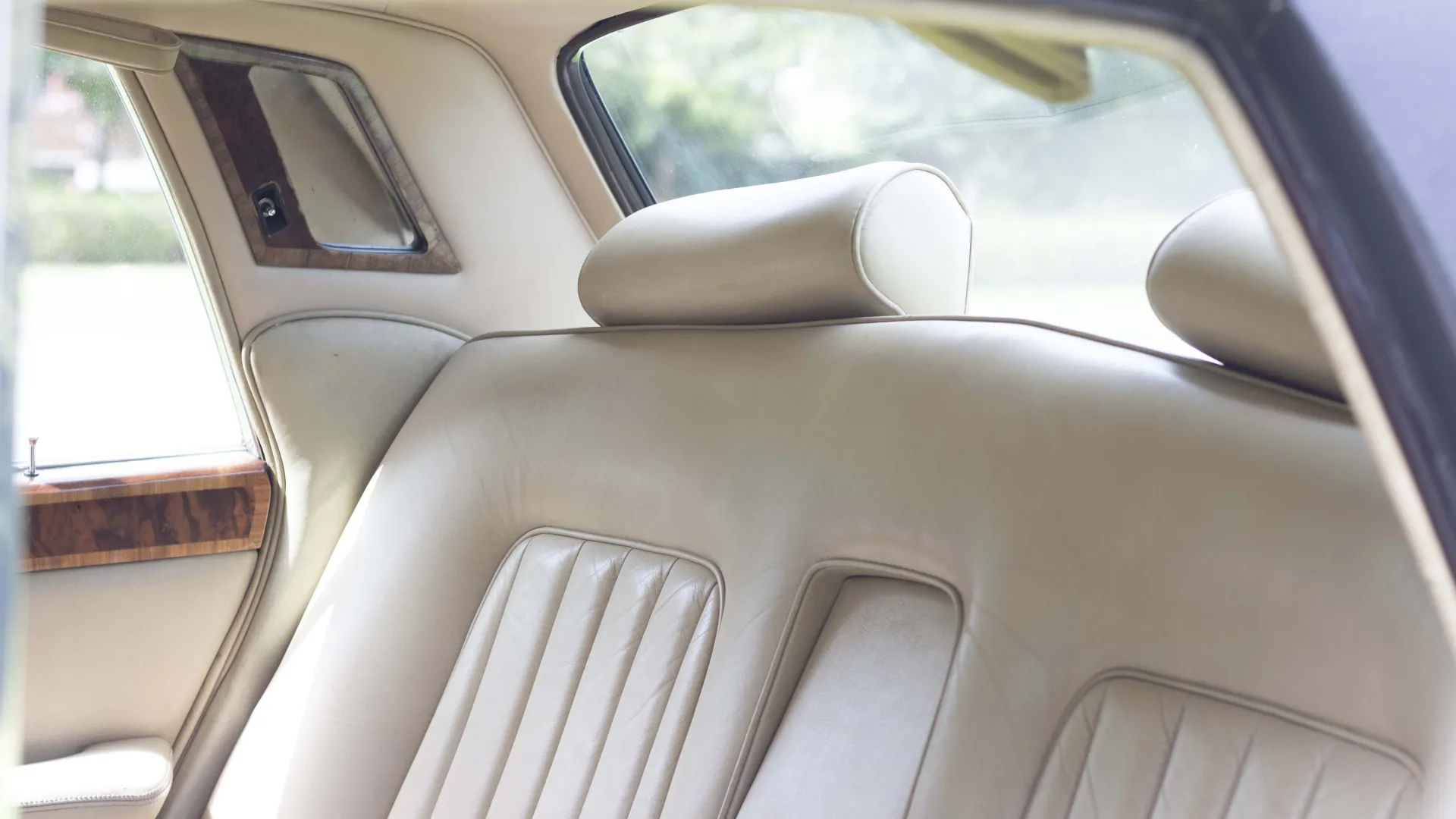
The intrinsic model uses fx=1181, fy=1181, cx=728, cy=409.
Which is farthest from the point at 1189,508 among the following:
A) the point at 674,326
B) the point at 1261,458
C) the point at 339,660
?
the point at 339,660

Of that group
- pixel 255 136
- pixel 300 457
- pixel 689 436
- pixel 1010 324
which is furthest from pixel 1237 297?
pixel 255 136

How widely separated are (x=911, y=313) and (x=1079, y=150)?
0.28 m

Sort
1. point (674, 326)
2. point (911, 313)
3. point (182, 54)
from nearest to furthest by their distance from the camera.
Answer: point (911, 313)
point (674, 326)
point (182, 54)

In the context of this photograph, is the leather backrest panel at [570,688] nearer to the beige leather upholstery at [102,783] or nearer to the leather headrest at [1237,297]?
the beige leather upholstery at [102,783]

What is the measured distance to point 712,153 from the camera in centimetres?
184

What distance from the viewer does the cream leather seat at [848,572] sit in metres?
0.81

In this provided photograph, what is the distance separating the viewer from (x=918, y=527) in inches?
40.2

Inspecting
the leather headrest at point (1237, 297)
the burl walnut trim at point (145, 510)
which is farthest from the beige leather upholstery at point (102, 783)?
the leather headrest at point (1237, 297)

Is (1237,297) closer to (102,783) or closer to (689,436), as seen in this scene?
(689,436)

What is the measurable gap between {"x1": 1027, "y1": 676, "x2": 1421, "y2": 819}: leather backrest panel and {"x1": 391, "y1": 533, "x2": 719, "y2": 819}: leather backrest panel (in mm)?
398

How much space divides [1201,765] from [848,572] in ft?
1.16

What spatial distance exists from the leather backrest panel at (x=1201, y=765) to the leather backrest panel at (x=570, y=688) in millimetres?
398

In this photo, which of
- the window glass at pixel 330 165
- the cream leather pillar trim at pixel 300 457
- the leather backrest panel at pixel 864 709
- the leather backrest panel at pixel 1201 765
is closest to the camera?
the leather backrest panel at pixel 1201 765

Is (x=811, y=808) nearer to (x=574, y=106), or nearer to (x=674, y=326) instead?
(x=674, y=326)
